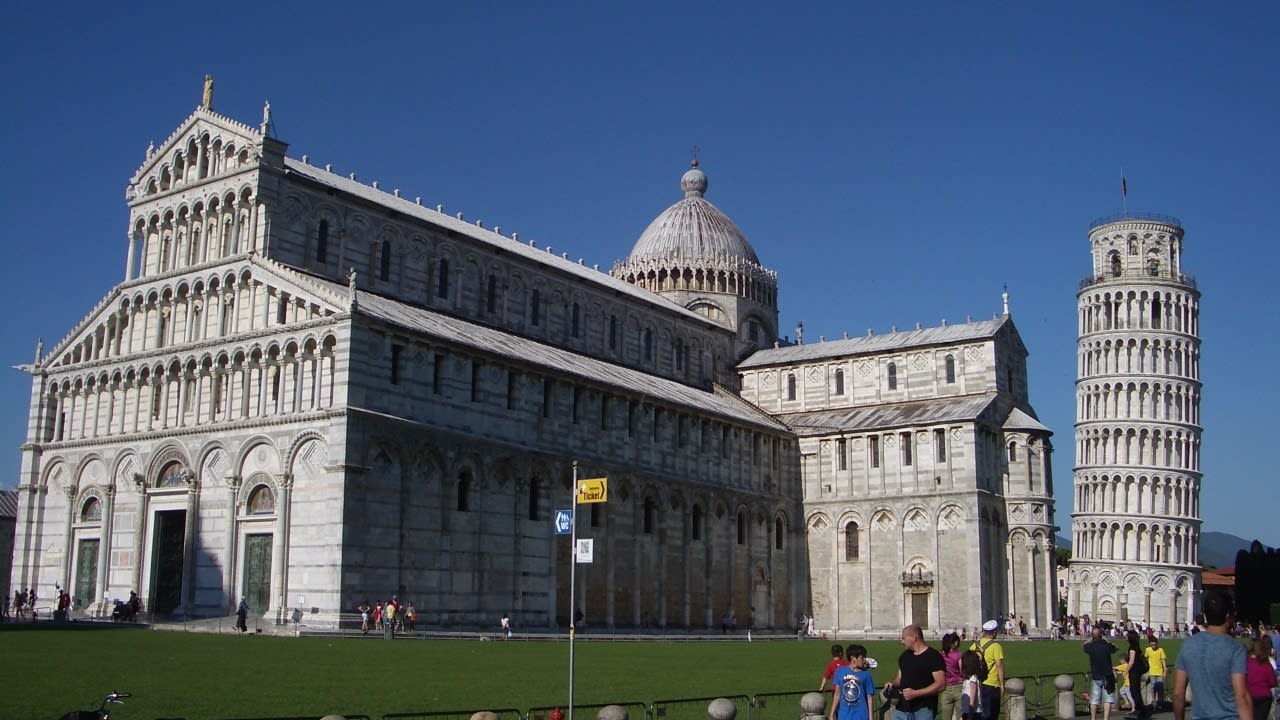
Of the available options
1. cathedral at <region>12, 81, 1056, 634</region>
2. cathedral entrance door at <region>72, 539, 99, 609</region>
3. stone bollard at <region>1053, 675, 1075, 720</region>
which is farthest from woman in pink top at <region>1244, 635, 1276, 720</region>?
cathedral entrance door at <region>72, 539, 99, 609</region>

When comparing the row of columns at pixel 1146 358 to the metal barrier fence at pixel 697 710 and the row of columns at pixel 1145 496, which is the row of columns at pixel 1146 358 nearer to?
the row of columns at pixel 1145 496

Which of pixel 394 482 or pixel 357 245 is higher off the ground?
pixel 357 245

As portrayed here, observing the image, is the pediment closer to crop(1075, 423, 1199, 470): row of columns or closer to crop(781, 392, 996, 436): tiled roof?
crop(781, 392, 996, 436): tiled roof

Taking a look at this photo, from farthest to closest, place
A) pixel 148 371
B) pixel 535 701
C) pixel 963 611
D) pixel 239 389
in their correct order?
pixel 963 611
pixel 148 371
pixel 239 389
pixel 535 701

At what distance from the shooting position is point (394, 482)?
44562mm

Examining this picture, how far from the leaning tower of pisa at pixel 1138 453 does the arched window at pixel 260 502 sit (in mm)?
61636

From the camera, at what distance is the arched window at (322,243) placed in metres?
51.2

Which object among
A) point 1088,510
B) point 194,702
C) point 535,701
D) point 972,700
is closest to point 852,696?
point 972,700

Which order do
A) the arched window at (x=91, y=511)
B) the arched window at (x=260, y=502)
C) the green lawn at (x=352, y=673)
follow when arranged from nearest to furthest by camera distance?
1. the green lawn at (x=352, y=673)
2. the arched window at (x=260, y=502)
3. the arched window at (x=91, y=511)

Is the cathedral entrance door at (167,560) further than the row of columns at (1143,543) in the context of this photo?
No

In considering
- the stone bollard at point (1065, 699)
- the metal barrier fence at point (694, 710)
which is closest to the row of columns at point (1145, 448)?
the stone bollard at point (1065, 699)

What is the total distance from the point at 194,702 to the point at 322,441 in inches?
955

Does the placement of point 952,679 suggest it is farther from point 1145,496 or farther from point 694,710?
point 1145,496

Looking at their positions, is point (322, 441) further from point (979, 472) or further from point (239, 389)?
point (979, 472)
